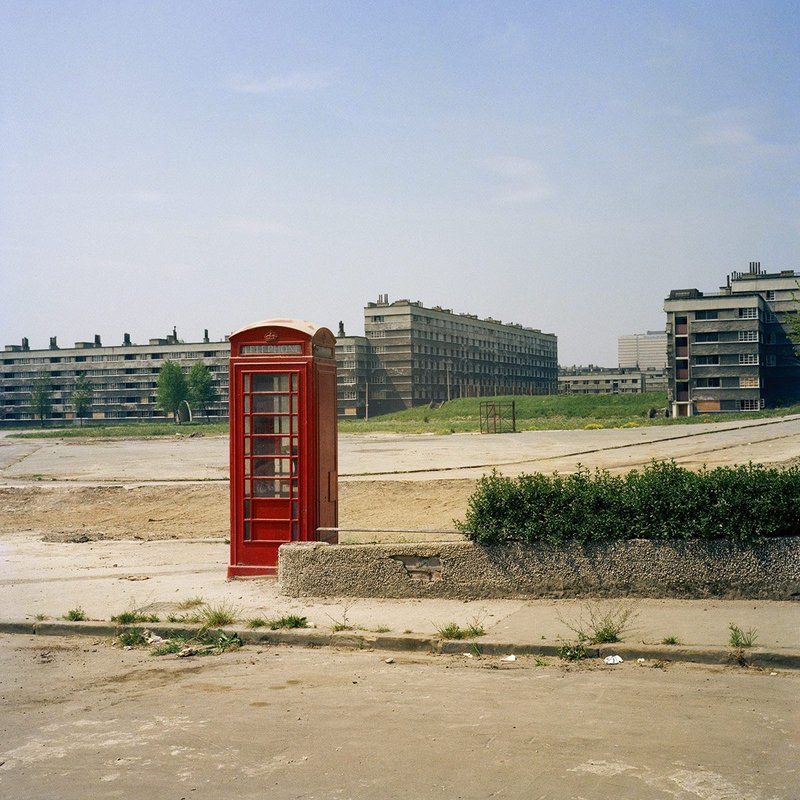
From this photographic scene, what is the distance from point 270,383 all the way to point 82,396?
503ft

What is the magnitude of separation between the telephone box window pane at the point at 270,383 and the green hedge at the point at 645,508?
315 centimetres

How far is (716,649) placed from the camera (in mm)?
8125

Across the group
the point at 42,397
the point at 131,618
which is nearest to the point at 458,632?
the point at 131,618

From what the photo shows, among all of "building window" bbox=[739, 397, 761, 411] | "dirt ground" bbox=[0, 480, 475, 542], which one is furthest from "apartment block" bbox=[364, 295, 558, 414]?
"dirt ground" bbox=[0, 480, 475, 542]

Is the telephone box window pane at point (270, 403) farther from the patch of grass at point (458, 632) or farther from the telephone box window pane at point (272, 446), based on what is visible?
the patch of grass at point (458, 632)

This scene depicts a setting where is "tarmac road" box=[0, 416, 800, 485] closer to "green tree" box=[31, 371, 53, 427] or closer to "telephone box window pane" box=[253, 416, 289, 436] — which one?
"telephone box window pane" box=[253, 416, 289, 436]

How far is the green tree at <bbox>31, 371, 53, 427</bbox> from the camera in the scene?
161 meters

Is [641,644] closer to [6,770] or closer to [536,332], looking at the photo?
[6,770]

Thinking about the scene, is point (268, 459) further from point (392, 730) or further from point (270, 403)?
point (392, 730)

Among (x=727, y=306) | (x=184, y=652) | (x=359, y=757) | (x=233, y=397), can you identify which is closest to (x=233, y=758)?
(x=359, y=757)

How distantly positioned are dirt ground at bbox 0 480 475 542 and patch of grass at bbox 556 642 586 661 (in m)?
8.43

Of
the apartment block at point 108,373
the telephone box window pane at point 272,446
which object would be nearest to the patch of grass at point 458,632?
the telephone box window pane at point 272,446

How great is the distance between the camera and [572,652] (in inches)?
333

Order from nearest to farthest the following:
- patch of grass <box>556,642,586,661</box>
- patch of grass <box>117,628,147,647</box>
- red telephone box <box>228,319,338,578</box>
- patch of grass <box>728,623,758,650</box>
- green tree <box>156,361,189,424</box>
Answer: patch of grass <box>728,623,758,650</box> < patch of grass <box>556,642,586,661</box> < patch of grass <box>117,628,147,647</box> < red telephone box <box>228,319,338,578</box> < green tree <box>156,361,189,424</box>
